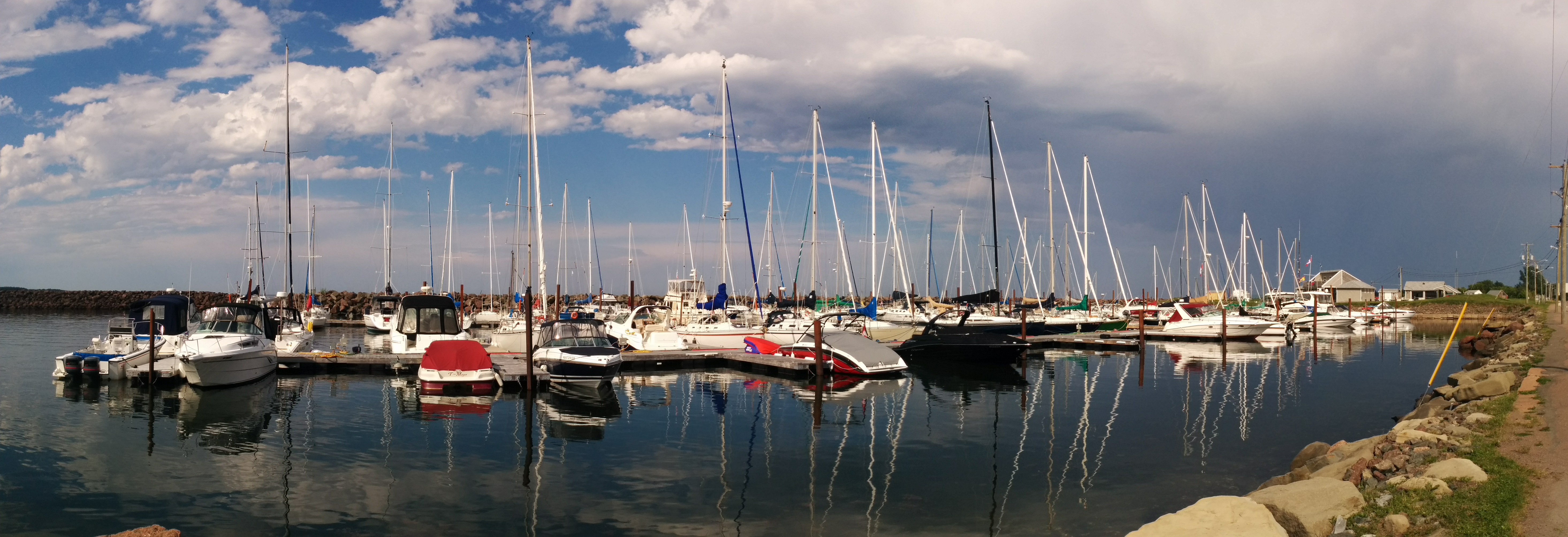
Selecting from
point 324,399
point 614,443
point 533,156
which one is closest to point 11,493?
point 614,443

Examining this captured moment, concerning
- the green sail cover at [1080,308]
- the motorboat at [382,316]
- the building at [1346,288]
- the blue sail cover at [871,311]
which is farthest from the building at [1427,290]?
the motorboat at [382,316]

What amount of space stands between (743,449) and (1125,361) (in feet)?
99.4

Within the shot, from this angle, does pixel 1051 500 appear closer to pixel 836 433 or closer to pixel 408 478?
pixel 836 433

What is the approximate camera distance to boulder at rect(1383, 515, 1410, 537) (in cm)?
1002

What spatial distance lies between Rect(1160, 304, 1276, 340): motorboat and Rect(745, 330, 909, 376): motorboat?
30658 millimetres

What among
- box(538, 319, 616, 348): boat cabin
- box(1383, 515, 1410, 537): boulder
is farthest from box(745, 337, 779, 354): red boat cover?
box(1383, 515, 1410, 537): boulder

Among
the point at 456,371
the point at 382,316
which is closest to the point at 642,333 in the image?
the point at 456,371

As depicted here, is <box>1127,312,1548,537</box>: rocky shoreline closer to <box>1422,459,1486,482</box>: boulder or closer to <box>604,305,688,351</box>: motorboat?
<box>1422,459,1486,482</box>: boulder

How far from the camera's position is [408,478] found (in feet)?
58.6

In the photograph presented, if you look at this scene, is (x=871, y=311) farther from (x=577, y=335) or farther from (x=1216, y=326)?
(x=1216, y=326)

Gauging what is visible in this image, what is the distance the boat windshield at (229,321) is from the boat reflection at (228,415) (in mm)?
1984

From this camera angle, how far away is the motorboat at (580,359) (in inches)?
1178

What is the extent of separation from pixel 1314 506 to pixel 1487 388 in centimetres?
1375

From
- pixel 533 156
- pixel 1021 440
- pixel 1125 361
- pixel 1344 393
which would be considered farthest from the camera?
pixel 1125 361
